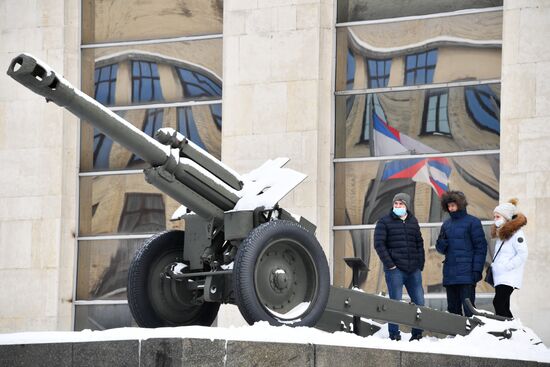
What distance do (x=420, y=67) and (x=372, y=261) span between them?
2.68m

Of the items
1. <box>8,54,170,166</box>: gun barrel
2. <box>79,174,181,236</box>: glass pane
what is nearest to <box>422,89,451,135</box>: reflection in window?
<box>79,174,181,236</box>: glass pane

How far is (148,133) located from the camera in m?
19.7

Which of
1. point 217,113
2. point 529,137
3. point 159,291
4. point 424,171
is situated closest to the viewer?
point 159,291

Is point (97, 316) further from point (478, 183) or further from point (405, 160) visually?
point (478, 183)

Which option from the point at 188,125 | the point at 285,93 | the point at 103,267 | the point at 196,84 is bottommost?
the point at 103,267

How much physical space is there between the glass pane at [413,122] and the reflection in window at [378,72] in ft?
0.53

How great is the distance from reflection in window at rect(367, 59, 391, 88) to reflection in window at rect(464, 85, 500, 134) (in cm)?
113

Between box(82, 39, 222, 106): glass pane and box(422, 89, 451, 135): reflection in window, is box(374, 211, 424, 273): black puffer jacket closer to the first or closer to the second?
box(422, 89, 451, 135): reflection in window

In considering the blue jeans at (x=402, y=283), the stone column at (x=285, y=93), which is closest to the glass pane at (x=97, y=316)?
the stone column at (x=285, y=93)

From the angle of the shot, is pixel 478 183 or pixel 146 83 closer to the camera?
pixel 478 183

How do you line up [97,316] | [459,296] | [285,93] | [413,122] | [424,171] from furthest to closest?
[97,316] → [285,93] → [413,122] → [424,171] → [459,296]

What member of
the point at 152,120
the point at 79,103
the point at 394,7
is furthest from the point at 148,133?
Answer: the point at 79,103

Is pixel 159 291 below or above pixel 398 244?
below

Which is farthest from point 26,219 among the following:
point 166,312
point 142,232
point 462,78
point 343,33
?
point 166,312
